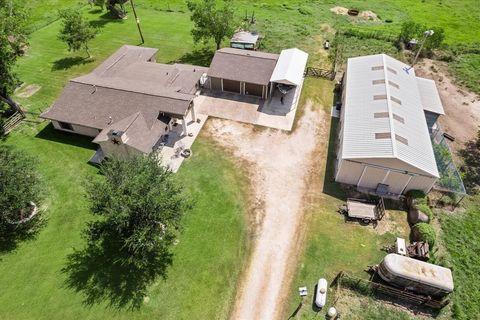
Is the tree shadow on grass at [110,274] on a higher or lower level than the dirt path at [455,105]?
higher

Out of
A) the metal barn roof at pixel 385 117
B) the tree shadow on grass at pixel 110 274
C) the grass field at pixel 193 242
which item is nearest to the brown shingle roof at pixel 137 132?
the grass field at pixel 193 242

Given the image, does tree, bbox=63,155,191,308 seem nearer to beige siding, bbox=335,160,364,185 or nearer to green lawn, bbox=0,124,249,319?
green lawn, bbox=0,124,249,319

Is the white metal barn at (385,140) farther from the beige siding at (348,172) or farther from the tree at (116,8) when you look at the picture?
the tree at (116,8)

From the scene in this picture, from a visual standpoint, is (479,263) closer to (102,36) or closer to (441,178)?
(441,178)

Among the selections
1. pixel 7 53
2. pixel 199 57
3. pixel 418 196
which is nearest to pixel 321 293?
pixel 418 196

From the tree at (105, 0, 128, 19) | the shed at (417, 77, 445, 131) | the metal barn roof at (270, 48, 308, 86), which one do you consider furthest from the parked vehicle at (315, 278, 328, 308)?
the tree at (105, 0, 128, 19)

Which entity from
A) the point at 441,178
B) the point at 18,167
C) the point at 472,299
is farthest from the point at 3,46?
the point at 472,299
